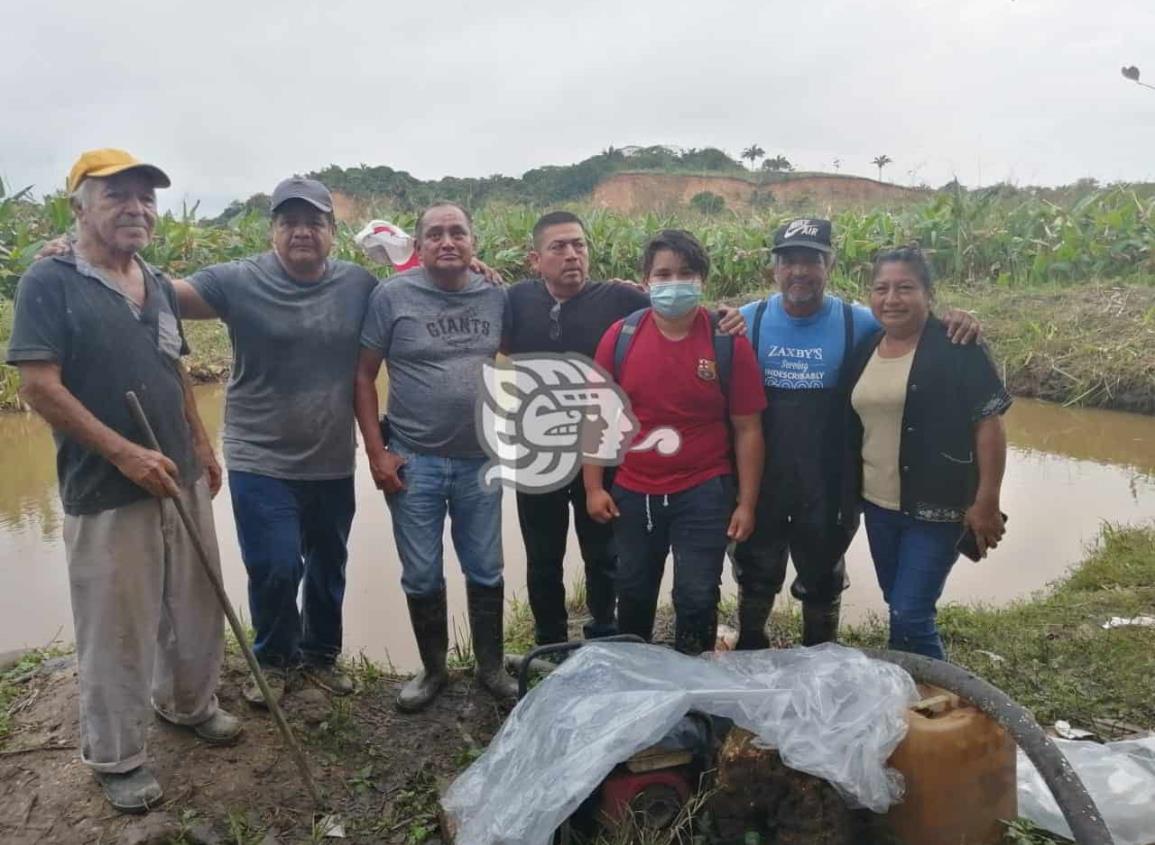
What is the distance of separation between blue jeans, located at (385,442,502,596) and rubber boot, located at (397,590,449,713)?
5 centimetres

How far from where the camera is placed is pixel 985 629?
152 inches

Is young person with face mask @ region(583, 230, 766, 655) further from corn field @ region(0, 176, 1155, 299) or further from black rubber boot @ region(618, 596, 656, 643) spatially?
corn field @ region(0, 176, 1155, 299)

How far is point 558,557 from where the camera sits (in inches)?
131

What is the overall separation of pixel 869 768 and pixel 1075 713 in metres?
1.47

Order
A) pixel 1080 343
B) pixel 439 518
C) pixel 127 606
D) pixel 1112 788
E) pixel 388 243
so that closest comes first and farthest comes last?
1. pixel 1112 788
2. pixel 127 606
3. pixel 439 518
4. pixel 388 243
5. pixel 1080 343

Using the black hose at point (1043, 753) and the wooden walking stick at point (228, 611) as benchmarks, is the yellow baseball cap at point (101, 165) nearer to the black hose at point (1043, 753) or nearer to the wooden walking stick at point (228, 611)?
the wooden walking stick at point (228, 611)

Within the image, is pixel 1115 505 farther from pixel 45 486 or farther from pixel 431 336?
pixel 45 486

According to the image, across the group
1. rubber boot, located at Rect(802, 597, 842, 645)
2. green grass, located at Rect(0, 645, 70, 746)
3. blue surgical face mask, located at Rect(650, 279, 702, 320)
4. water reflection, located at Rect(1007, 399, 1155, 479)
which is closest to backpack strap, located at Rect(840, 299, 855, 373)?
blue surgical face mask, located at Rect(650, 279, 702, 320)

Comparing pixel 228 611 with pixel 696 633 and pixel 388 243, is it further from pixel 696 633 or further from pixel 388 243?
pixel 388 243

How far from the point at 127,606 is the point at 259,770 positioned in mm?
690

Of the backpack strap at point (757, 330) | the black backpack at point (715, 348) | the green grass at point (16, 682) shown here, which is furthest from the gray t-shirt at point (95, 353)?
the backpack strap at point (757, 330)

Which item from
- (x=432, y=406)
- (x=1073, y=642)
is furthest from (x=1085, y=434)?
(x=432, y=406)

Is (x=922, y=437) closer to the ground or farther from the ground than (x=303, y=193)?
closer to the ground

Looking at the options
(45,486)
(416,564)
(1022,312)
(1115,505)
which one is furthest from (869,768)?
(1022,312)
